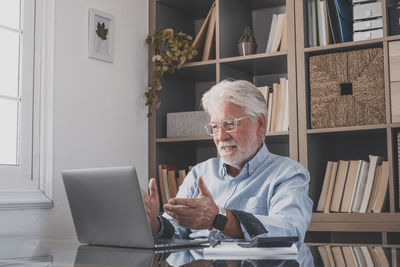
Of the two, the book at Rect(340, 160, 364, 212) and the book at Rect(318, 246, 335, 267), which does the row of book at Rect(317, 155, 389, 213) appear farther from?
the book at Rect(318, 246, 335, 267)

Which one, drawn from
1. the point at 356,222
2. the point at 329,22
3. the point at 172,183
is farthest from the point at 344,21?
the point at 172,183

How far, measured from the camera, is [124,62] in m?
3.13

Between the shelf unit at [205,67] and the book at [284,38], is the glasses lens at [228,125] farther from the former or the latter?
the book at [284,38]

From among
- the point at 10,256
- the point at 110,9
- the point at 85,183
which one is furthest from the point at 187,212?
the point at 110,9

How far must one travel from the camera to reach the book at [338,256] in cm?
110

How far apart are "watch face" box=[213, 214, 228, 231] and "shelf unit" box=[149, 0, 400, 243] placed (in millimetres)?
1296

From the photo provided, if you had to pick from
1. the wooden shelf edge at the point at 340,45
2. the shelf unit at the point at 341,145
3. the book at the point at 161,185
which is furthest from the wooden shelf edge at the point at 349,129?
the book at the point at 161,185

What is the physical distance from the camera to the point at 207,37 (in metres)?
3.26

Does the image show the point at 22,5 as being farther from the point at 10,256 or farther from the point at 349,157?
the point at 349,157

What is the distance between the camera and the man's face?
2.22 meters

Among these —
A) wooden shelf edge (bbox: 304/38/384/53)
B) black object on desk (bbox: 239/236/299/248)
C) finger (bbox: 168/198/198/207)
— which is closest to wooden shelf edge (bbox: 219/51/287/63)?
wooden shelf edge (bbox: 304/38/384/53)

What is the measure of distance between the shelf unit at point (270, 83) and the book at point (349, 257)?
1329mm

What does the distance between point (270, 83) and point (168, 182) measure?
2.77ft

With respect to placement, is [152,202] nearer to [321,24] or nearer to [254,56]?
[254,56]
